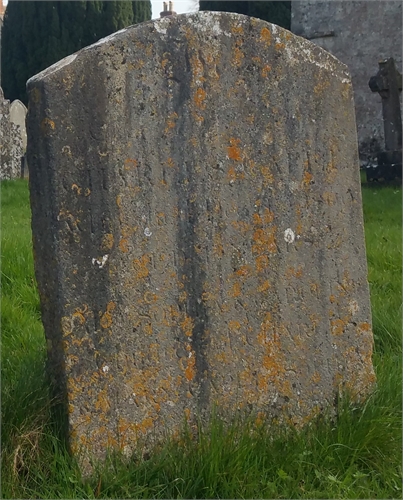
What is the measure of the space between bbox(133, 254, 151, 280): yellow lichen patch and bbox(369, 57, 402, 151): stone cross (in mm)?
9785

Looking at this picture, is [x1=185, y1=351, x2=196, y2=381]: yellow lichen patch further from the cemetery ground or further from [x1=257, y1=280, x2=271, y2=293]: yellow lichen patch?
[x1=257, y1=280, x2=271, y2=293]: yellow lichen patch

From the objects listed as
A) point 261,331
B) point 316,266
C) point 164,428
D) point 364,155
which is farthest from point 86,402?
point 364,155

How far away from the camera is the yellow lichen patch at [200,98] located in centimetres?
271

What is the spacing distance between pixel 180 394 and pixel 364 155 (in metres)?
14.1

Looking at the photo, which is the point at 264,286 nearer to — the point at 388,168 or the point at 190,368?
the point at 190,368

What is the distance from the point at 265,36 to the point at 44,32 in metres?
24.9

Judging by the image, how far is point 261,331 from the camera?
9.31 feet

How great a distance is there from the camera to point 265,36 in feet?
9.37

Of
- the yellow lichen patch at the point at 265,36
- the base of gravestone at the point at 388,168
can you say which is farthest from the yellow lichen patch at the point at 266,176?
the base of gravestone at the point at 388,168

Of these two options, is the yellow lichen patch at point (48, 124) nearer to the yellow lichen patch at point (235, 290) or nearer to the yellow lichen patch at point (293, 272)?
the yellow lichen patch at point (235, 290)

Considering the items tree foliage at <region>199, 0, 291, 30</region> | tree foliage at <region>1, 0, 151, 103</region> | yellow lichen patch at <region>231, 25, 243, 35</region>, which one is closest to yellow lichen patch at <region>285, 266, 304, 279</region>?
yellow lichen patch at <region>231, 25, 243, 35</region>

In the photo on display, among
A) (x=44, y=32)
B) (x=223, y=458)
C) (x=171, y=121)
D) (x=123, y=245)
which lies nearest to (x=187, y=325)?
(x=123, y=245)

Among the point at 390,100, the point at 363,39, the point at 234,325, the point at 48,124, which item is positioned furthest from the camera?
the point at 363,39

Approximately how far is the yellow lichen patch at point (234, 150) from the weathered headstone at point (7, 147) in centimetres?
925
